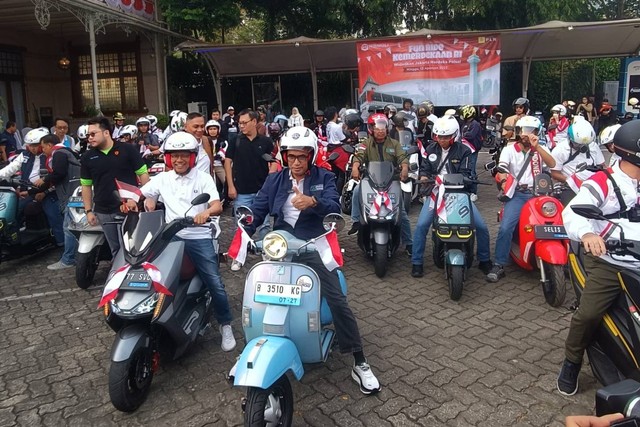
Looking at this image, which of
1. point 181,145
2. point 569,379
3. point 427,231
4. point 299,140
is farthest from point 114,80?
point 569,379

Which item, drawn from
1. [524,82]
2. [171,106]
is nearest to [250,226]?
[524,82]

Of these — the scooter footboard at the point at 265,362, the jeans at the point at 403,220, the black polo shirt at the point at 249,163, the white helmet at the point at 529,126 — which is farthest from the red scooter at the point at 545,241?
the black polo shirt at the point at 249,163

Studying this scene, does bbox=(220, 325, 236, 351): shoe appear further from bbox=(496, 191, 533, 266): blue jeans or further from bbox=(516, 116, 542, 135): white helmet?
bbox=(516, 116, 542, 135): white helmet

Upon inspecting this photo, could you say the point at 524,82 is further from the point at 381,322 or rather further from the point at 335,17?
the point at 381,322

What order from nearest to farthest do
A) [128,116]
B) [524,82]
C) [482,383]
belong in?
[482,383]
[524,82]
[128,116]

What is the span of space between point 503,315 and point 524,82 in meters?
14.0

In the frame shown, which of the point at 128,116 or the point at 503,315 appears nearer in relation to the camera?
the point at 503,315

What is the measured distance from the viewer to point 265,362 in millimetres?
2754

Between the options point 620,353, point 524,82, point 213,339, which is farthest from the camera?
point 524,82

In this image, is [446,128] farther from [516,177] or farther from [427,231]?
[427,231]

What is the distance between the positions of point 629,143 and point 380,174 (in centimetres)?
A: 322

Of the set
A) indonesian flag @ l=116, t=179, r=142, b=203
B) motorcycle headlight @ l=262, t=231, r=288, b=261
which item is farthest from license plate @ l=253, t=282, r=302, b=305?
indonesian flag @ l=116, t=179, r=142, b=203

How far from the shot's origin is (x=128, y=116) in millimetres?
18578

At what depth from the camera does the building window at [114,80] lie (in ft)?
61.2
